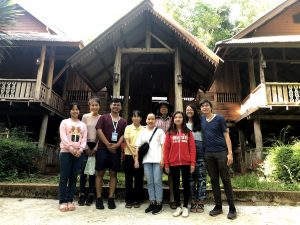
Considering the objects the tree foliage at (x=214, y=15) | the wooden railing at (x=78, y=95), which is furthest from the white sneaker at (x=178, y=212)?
the tree foliage at (x=214, y=15)

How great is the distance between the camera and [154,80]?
15062 mm

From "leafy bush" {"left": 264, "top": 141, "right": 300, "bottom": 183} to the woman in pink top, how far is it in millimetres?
5753

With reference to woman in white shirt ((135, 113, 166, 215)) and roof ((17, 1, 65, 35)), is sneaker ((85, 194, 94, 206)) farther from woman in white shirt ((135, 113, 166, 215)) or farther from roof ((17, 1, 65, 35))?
roof ((17, 1, 65, 35))

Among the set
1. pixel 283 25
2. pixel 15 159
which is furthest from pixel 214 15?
pixel 15 159

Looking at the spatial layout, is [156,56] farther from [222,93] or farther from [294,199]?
[294,199]

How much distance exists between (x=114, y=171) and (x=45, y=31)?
13190 millimetres

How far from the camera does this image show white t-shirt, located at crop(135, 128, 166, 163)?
17.2 feet

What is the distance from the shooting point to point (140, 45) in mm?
12242

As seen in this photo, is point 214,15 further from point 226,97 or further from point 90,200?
point 90,200

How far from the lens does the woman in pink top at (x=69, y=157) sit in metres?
5.11

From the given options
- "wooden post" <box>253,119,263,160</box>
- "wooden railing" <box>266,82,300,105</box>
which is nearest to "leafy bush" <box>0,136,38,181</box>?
"wooden post" <box>253,119,263,160</box>

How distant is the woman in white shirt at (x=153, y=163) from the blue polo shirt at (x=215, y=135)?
2.60 ft

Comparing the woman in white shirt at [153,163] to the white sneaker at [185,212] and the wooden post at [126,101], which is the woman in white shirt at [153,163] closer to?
the white sneaker at [185,212]

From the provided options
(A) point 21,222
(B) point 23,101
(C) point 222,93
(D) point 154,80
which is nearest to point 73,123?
(A) point 21,222
